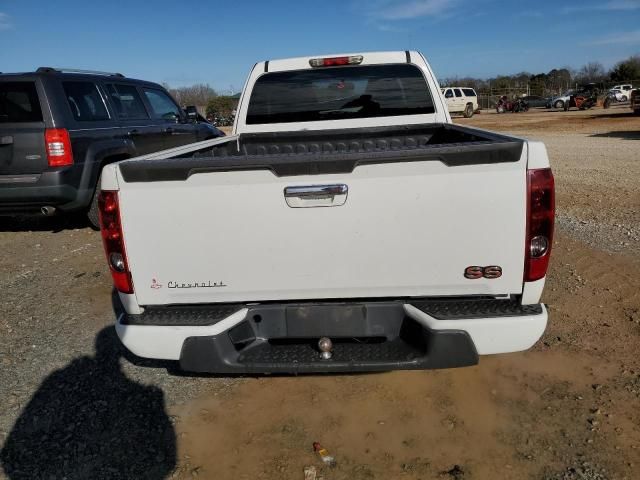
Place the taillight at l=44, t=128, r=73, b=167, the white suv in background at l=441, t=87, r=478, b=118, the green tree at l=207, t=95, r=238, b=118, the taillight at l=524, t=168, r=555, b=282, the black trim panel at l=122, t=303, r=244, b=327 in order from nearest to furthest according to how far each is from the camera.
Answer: the taillight at l=524, t=168, r=555, b=282
the black trim panel at l=122, t=303, r=244, b=327
the taillight at l=44, t=128, r=73, b=167
the white suv in background at l=441, t=87, r=478, b=118
the green tree at l=207, t=95, r=238, b=118

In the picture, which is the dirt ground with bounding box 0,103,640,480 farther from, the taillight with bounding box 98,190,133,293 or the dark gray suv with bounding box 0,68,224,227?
the dark gray suv with bounding box 0,68,224,227

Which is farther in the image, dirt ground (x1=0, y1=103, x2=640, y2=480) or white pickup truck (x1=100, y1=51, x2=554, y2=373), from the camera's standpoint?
dirt ground (x1=0, y1=103, x2=640, y2=480)

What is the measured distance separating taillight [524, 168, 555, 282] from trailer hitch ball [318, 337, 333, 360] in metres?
0.99

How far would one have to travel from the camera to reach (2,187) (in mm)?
6141

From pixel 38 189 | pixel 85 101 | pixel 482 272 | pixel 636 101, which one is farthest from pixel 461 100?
pixel 482 272

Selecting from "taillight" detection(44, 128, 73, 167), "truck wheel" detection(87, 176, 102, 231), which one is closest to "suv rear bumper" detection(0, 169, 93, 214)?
"taillight" detection(44, 128, 73, 167)

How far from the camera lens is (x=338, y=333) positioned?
2.57 m

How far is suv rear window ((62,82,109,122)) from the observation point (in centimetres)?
650

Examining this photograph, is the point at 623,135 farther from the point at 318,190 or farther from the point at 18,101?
the point at 318,190

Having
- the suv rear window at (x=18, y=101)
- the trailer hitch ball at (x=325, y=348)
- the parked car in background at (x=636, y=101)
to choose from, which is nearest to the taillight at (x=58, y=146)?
the suv rear window at (x=18, y=101)

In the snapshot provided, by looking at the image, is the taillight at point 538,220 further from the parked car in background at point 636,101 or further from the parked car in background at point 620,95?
the parked car in background at point 620,95

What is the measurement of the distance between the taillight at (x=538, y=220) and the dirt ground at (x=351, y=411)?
3.06ft

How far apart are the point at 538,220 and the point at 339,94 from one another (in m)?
2.79

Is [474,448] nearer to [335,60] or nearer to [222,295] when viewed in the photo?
[222,295]
